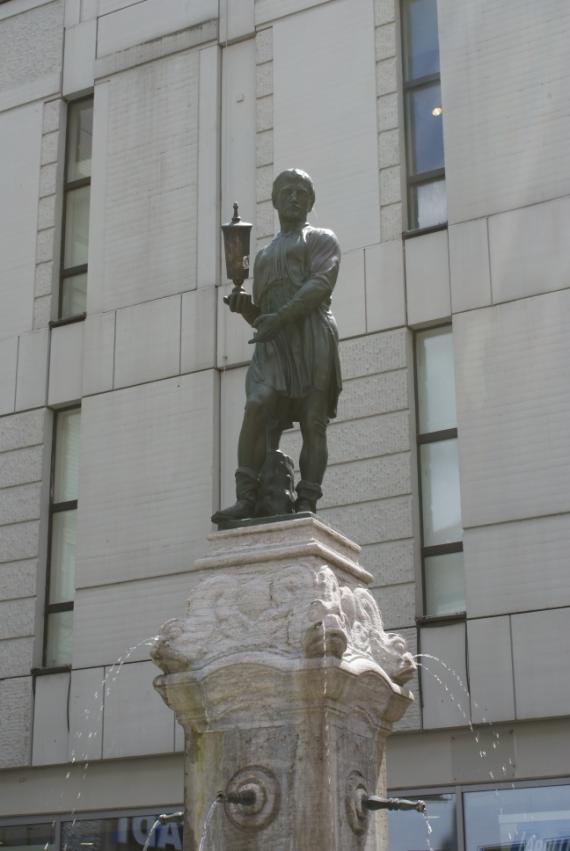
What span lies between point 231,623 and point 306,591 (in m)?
0.50

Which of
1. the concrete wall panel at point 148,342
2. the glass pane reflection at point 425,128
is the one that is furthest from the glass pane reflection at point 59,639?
the glass pane reflection at point 425,128

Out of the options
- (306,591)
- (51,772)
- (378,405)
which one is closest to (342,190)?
(378,405)

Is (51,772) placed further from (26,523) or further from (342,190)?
(342,190)

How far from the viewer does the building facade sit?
48.8 ft

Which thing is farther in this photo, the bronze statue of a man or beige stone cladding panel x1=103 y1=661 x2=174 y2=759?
beige stone cladding panel x1=103 y1=661 x2=174 y2=759

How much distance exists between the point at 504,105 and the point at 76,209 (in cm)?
628

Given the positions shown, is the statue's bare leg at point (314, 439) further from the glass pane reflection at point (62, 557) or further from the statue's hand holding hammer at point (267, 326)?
the glass pane reflection at point (62, 557)

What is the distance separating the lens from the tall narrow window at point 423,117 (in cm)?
1698

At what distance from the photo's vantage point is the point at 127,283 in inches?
730

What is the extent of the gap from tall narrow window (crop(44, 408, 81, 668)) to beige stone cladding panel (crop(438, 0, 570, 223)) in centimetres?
577

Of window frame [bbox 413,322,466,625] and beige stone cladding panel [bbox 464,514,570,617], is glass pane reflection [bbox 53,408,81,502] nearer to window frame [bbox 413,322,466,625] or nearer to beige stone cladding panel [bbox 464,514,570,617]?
window frame [bbox 413,322,466,625]

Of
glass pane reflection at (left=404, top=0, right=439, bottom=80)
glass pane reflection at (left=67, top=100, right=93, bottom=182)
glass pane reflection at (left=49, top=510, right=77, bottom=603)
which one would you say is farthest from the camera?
glass pane reflection at (left=67, top=100, right=93, bottom=182)

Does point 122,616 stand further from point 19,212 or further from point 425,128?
point 425,128

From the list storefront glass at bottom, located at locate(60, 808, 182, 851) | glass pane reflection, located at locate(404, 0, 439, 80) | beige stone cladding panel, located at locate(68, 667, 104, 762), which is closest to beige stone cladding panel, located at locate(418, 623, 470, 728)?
storefront glass at bottom, located at locate(60, 808, 182, 851)
